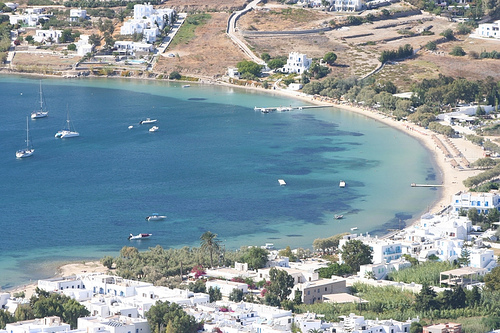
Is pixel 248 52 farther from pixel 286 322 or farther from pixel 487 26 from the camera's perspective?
pixel 286 322

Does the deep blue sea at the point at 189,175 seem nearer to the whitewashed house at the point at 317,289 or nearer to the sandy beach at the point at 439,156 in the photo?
the sandy beach at the point at 439,156

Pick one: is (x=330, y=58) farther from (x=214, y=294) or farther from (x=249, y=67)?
(x=214, y=294)

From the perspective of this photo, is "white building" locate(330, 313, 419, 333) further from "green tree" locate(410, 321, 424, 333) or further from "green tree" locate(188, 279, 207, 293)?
"green tree" locate(188, 279, 207, 293)

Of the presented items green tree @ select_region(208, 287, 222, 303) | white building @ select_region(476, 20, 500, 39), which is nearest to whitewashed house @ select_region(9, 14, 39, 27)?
white building @ select_region(476, 20, 500, 39)

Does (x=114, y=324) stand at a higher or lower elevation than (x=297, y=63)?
higher

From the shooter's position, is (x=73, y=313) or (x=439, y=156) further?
(x=439, y=156)

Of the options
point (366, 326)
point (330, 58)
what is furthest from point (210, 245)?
point (330, 58)

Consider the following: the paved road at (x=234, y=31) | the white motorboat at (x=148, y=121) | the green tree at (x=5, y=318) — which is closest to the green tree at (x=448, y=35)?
the paved road at (x=234, y=31)
